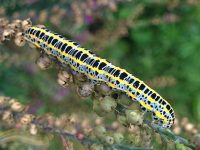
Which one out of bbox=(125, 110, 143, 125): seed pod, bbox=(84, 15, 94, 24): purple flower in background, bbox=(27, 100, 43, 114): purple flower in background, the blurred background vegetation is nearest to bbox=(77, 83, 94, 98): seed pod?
bbox=(125, 110, 143, 125): seed pod

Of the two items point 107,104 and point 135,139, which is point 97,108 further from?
point 135,139

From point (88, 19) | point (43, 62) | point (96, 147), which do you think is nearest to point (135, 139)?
point (96, 147)

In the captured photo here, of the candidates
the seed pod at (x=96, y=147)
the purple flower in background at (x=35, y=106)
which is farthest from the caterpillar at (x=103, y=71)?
the purple flower in background at (x=35, y=106)

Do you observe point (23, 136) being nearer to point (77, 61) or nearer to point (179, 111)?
point (77, 61)

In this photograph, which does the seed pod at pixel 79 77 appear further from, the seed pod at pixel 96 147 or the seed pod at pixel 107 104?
the seed pod at pixel 96 147

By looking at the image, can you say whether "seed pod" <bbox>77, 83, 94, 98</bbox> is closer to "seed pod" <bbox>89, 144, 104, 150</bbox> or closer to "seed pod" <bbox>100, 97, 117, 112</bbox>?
"seed pod" <bbox>100, 97, 117, 112</bbox>

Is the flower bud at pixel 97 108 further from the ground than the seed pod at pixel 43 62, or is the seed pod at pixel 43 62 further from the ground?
the seed pod at pixel 43 62
